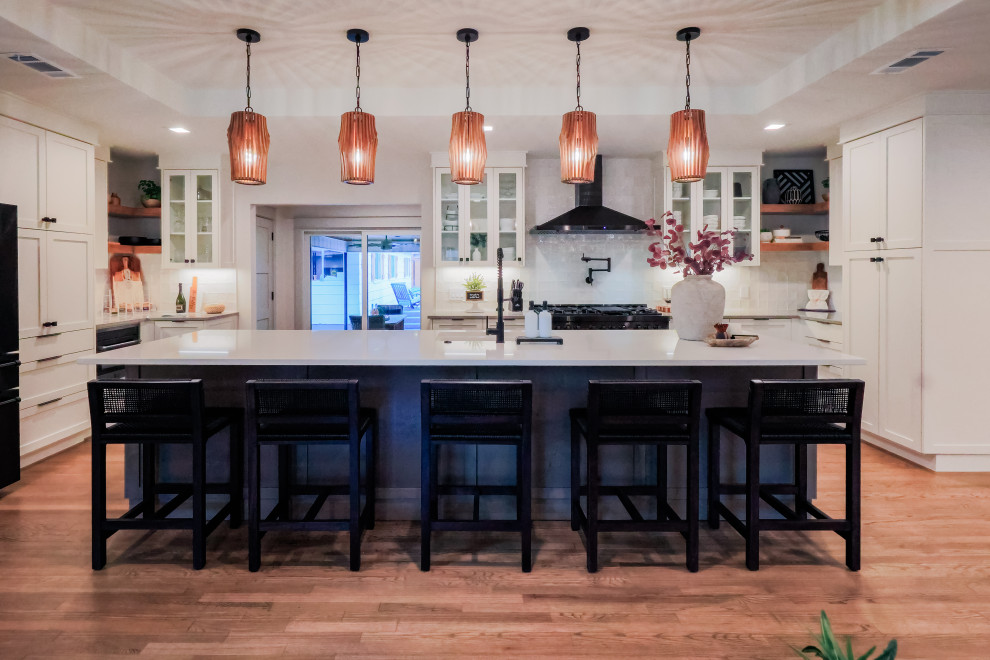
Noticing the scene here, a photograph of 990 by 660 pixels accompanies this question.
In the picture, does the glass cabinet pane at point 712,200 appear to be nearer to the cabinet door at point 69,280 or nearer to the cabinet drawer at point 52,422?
the cabinet door at point 69,280

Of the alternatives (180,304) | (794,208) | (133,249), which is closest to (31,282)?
(180,304)

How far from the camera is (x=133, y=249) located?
6105 mm

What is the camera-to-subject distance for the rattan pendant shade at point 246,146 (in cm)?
316

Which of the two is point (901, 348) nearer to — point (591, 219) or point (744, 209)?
point (744, 209)

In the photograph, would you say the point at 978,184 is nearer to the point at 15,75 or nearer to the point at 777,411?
the point at 777,411

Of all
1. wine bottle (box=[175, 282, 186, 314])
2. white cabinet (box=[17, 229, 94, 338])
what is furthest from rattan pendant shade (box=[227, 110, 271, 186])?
wine bottle (box=[175, 282, 186, 314])

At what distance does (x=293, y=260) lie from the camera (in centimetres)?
727

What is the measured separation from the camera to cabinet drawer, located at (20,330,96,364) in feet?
13.6

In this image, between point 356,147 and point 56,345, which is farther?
point 56,345

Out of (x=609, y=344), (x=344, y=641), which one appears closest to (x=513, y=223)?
(x=609, y=344)

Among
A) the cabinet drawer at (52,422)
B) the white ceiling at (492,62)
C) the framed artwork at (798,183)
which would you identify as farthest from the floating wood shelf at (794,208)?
the cabinet drawer at (52,422)

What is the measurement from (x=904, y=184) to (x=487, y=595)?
3817 millimetres

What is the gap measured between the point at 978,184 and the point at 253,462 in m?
4.51

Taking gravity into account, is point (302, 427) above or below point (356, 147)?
below
